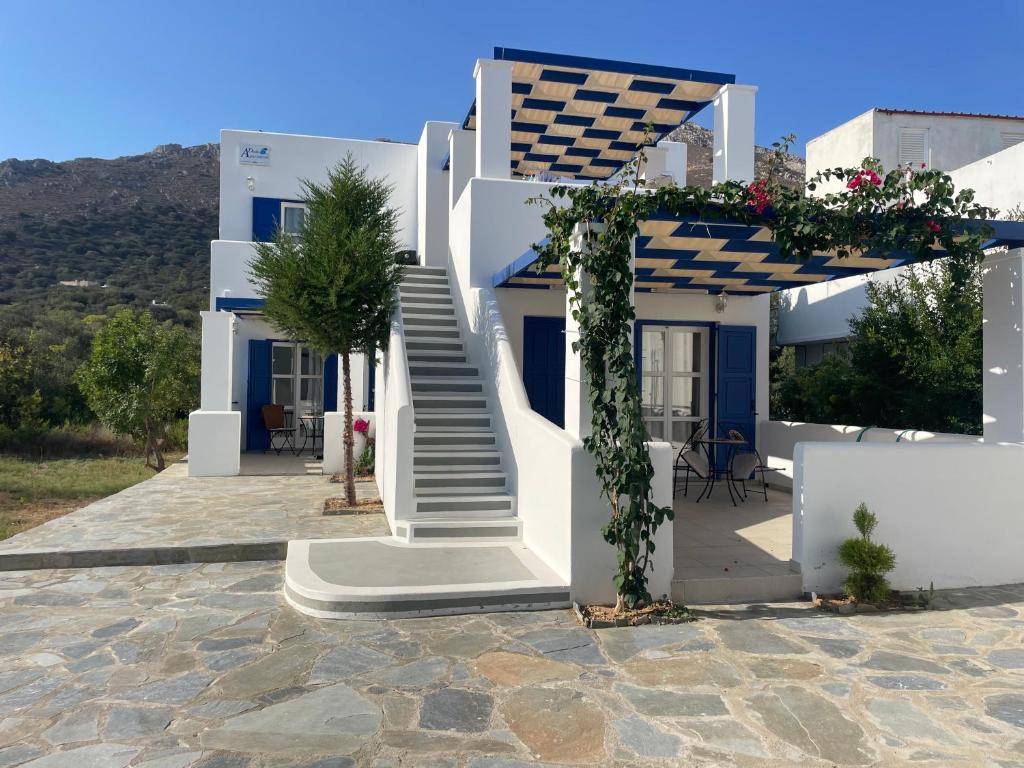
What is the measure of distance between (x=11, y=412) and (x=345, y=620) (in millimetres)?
16774

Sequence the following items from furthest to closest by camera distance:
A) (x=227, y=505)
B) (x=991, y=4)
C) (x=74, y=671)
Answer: (x=991, y=4) < (x=227, y=505) < (x=74, y=671)

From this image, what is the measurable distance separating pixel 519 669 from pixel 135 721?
1.98 metres

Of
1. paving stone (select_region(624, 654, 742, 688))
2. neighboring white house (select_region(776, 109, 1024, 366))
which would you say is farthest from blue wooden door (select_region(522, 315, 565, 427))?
neighboring white house (select_region(776, 109, 1024, 366))

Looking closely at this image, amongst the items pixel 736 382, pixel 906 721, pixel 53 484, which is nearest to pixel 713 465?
pixel 736 382

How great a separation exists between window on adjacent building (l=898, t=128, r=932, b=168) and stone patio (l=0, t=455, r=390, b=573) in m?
15.5

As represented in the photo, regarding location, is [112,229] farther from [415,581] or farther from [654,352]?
[415,581]

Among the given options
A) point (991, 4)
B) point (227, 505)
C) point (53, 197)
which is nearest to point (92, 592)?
point (227, 505)

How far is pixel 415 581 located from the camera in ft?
18.3

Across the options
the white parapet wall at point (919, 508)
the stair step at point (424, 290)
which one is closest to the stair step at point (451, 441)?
the stair step at point (424, 290)

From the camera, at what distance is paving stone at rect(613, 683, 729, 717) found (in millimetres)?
3770

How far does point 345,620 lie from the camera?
5.14m

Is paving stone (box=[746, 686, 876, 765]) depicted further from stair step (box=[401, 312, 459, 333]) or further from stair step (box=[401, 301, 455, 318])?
stair step (box=[401, 301, 455, 318])

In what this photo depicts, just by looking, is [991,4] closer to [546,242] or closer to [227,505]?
[546,242]

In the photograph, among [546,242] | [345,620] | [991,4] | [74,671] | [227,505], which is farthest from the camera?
[991,4]
